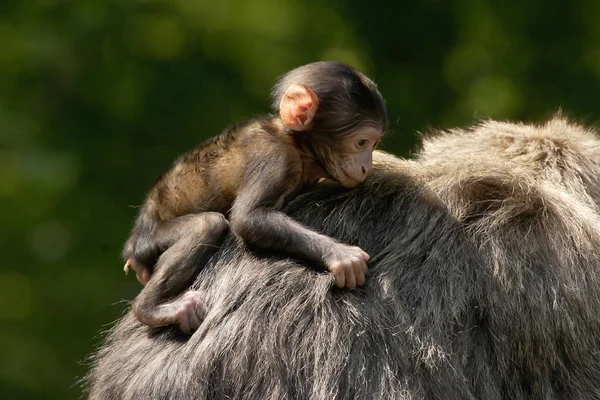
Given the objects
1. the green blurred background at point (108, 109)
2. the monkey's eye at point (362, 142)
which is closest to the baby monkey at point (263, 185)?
the monkey's eye at point (362, 142)

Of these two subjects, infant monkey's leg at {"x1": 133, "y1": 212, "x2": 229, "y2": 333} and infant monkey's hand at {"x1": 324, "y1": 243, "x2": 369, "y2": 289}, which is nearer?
infant monkey's hand at {"x1": 324, "y1": 243, "x2": 369, "y2": 289}

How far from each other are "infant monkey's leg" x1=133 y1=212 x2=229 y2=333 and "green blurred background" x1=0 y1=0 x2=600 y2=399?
5.86 meters

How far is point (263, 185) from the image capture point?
14.0 ft

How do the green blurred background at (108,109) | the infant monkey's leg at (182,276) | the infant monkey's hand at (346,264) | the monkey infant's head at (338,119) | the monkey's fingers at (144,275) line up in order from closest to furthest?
the infant monkey's hand at (346,264) < the infant monkey's leg at (182,276) < the monkey infant's head at (338,119) < the monkey's fingers at (144,275) < the green blurred background at (108,109)

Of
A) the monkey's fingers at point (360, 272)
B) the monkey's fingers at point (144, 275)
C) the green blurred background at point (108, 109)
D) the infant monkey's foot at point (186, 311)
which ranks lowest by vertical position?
the green blurred background at point (108, 109)

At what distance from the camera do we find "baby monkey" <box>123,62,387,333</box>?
4.16 m

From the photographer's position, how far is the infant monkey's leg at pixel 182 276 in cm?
417

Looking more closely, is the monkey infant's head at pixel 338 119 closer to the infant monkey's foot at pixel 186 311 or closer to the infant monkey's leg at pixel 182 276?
the infant monkey's leg at pixel 182 276

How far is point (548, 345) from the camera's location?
13.9ft

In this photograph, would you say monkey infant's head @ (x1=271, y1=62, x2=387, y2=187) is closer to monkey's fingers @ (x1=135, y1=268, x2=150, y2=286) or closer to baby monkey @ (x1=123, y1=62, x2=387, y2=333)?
baby monkey @ (x1=123, y1=62, x2=387, y2=333)

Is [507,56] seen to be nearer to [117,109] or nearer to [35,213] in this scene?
[117,109]

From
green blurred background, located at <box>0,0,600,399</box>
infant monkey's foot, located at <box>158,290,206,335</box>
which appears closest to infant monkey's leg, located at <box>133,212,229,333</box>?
infant monkey's foot, located at <box>158,290,206,335</box>

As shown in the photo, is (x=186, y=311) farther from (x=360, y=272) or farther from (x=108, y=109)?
(x=108, y=109)

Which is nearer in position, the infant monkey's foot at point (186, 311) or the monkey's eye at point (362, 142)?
the infant monkey's foot at point (186, 311)
